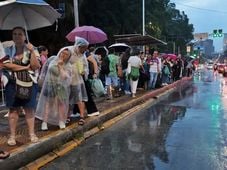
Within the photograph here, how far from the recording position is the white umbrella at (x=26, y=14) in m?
7.22

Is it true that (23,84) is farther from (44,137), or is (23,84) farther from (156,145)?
(156,145)

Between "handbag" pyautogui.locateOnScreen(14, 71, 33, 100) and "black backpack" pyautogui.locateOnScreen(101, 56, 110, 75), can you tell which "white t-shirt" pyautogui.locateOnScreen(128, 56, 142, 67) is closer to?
"black backpack" pyautogui.locateOnScreen(101, 56, 110, 75)

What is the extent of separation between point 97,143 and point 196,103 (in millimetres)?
8562

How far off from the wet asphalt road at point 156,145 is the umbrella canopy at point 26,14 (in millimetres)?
2213

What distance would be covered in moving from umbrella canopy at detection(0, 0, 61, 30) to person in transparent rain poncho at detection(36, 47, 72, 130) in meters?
1.18

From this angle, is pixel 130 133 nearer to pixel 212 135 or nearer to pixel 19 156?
pixel 212 135

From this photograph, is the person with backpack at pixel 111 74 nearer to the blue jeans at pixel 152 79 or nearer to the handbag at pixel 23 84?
the blue jeans at pixel 152 79

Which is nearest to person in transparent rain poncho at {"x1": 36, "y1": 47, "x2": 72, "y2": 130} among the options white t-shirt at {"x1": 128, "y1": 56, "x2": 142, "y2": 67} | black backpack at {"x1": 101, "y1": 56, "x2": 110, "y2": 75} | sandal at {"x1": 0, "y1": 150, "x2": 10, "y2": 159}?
sandal at {"x1": 0, "y1": 150, "x2": 10, "y2": 159}

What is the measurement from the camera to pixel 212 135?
967 centimetres

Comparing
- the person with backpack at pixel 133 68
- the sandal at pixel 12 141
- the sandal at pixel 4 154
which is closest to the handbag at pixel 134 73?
the person with backpack at pixel 133 68

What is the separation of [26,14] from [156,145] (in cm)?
323

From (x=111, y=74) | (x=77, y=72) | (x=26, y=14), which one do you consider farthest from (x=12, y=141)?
(x=111, y=74)

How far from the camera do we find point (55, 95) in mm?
8727

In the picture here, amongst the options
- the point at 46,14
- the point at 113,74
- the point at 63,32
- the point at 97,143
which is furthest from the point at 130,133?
the point at 63,32
